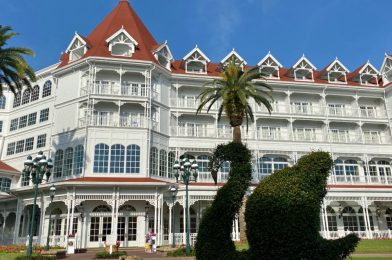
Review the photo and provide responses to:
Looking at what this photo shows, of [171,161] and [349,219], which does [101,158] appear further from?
[349,219]

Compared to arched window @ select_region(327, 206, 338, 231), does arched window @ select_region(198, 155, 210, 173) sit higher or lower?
higher

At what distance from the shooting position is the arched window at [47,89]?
39.7 metres

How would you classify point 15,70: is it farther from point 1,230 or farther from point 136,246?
point 1,230

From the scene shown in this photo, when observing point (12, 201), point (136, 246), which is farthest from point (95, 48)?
point (136, 246)

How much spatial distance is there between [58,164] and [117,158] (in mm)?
6256

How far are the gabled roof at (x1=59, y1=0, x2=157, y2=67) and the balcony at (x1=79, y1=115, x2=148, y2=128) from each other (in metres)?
5.97

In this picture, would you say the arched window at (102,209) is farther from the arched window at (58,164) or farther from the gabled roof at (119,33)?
the gabled roof at (119,33)

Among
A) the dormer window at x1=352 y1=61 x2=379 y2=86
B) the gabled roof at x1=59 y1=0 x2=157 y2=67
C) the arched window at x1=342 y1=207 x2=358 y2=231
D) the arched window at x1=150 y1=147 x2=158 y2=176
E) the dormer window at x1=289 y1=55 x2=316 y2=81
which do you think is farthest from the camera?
the dormer window at x1=352 y1=61 x2=379 y2=86

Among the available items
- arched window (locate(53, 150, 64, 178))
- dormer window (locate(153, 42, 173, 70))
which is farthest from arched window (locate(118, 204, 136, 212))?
dormer window (locate(153, 42, 173, 70))

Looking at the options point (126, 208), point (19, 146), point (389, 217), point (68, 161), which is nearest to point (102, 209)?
point (126, 208)

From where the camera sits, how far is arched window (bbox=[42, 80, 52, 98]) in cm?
3972

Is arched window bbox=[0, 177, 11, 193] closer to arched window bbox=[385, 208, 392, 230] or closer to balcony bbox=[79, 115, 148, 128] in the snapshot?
balcony bbox=[79, 115, 148, 128]

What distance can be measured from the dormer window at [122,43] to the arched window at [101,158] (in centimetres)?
1012

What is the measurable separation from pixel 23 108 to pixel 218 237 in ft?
119
